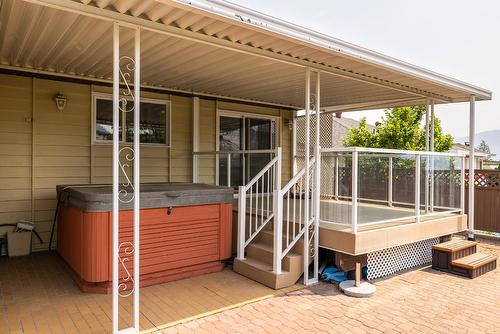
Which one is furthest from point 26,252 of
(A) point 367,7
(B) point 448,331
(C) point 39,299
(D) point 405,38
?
(D) point 405,38

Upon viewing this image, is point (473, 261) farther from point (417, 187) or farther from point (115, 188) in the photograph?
point (115, 188)

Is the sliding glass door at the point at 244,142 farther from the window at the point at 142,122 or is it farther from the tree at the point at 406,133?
the tree at the point at 406,133

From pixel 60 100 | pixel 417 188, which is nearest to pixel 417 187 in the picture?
pixel 417 188

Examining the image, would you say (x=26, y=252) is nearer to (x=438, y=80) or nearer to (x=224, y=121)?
(x=224, y=121)

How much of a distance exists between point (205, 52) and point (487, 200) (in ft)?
22.8

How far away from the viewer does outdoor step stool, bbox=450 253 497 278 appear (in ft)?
15.8

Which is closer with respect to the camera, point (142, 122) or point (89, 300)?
point (89, 300)

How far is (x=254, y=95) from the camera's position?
7.17 metres

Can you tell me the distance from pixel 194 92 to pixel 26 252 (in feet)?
13.0

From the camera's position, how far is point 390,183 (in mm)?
5121

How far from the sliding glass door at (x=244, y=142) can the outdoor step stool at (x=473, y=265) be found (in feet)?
13.1

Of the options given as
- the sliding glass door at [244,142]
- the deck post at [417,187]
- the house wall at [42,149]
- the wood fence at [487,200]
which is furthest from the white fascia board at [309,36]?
the house wall at [42,149]

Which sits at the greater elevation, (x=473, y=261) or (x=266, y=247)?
(x=266, y=247)

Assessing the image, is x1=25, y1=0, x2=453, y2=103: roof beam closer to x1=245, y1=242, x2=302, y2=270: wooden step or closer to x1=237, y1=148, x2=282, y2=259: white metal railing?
x1=237, y1=148, x2=282, y2=259: white metal railing
